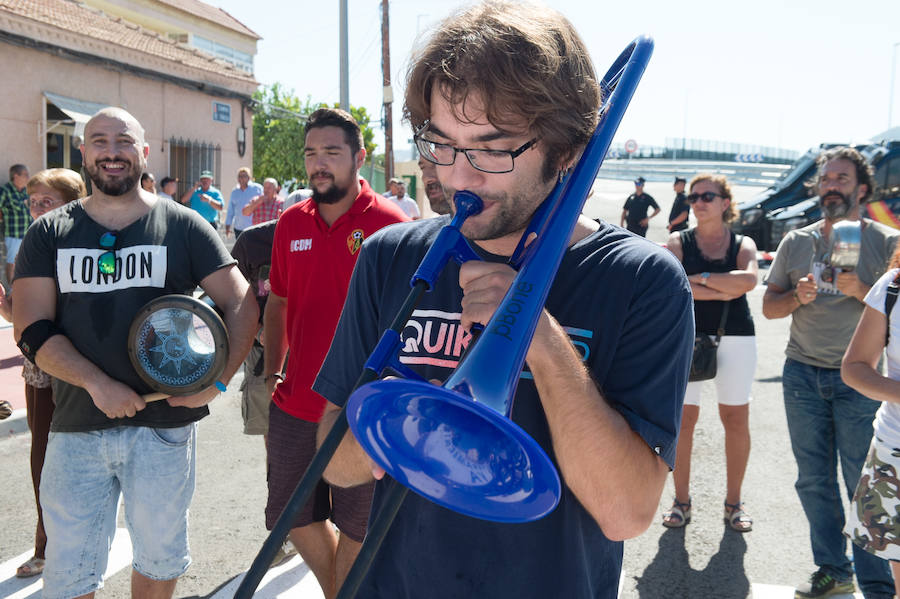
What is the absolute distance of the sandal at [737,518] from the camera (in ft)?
13.8

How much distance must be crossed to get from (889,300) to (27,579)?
12.9 feet

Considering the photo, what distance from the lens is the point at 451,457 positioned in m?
1.17

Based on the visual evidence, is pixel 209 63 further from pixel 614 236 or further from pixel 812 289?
pixel 614 236

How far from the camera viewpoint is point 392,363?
1.15 metres

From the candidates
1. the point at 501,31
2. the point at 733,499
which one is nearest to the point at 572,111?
the point at 501,31

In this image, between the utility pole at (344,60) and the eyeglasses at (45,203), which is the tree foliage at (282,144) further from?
the eyeglasses at (45,203)

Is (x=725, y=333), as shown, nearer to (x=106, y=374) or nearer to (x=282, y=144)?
(x=106, y=374)

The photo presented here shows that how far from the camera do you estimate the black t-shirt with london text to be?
2.86 meters

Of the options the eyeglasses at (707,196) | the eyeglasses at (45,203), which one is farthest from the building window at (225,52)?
the eyeglasses at (707,196)

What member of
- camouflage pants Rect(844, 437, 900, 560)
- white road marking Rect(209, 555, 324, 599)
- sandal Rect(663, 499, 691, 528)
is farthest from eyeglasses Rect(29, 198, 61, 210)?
camouflage pants Rect(844, 437, 900, 560)

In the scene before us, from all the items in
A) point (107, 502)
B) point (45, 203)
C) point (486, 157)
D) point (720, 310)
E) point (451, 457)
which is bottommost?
point (107, 502)

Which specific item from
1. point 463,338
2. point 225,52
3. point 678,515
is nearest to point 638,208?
point 678,515

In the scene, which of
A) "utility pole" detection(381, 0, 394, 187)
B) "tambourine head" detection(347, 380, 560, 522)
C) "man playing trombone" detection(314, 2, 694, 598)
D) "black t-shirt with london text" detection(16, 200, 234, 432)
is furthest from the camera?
"utility pole" detection(381, 0, 394, 187)

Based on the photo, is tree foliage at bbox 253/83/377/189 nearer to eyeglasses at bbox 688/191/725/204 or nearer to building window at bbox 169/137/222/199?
building window at bbox 169/137/222/199
